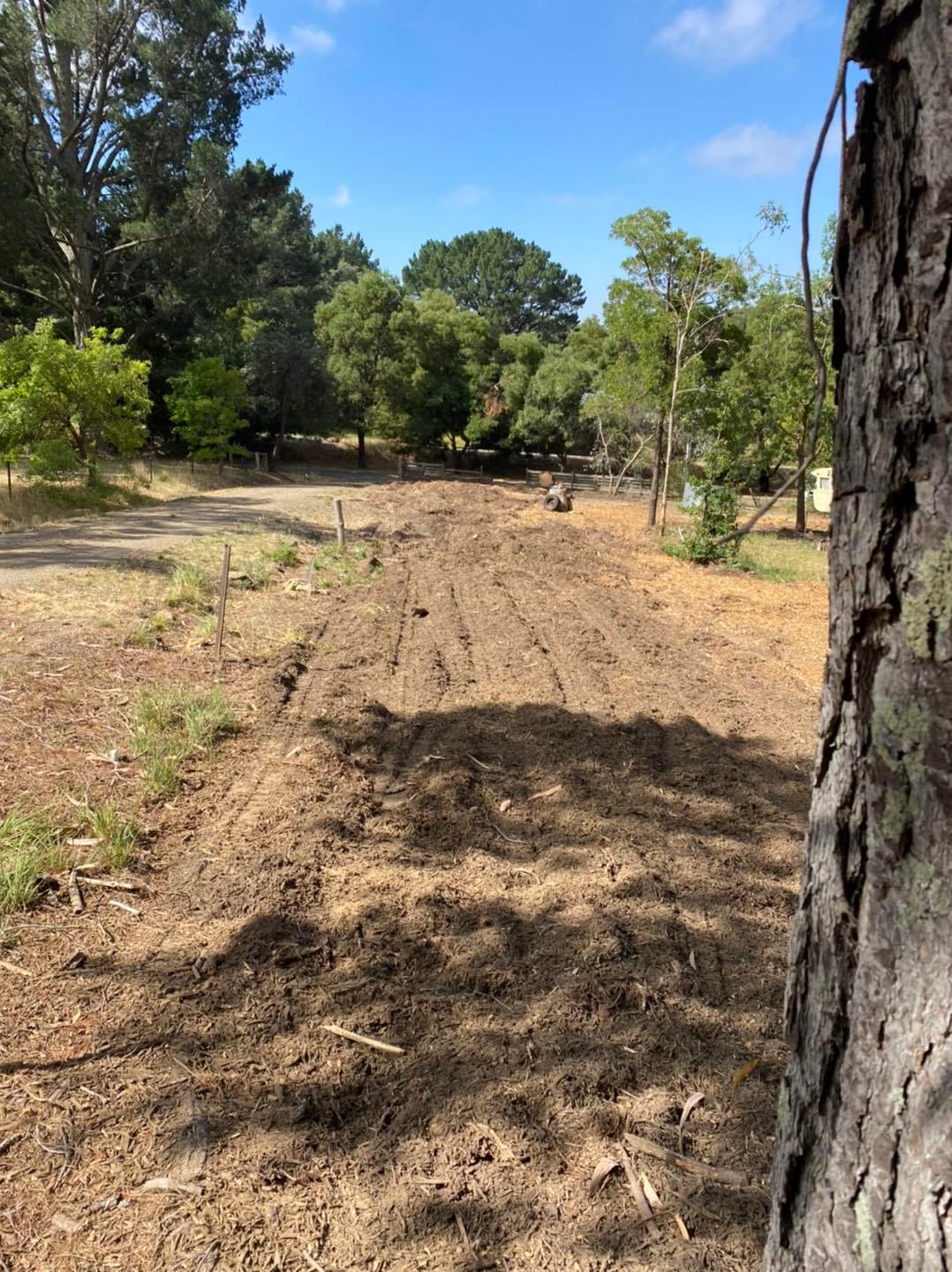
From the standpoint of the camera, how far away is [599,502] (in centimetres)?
3041

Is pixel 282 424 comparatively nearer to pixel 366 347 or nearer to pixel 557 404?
pixel 366 347

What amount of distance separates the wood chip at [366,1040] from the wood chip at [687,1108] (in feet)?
2.65

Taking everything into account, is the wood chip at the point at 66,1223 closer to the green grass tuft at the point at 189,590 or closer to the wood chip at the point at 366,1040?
the wood chip at the point at 366,1040

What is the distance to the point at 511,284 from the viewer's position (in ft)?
228

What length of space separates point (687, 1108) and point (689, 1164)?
0.65ft

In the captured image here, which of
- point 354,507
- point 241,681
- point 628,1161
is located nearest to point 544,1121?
point 628,1161

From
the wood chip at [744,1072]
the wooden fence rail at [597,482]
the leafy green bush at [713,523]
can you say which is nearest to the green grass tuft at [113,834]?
the wood chip at [744,1072]

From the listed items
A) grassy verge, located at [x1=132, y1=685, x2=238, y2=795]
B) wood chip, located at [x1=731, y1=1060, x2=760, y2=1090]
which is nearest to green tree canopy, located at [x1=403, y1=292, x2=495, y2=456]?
grassy verge, located at [x1=132, y1=685, x2=238, y2=795]

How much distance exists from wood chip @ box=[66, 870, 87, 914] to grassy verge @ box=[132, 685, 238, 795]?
828mm

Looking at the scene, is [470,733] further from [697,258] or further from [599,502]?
[599,502]

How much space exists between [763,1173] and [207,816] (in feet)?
9.40

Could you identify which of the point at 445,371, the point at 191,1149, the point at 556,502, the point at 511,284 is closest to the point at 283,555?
the point at 191,1149

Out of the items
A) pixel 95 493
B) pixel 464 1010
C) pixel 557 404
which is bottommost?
pixel 464 1010

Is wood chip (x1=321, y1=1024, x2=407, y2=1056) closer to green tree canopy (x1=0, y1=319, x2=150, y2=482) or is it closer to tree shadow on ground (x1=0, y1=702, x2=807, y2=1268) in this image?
tree shadow on ground (x1=0, y1=702, x2=807, y2=1268)
